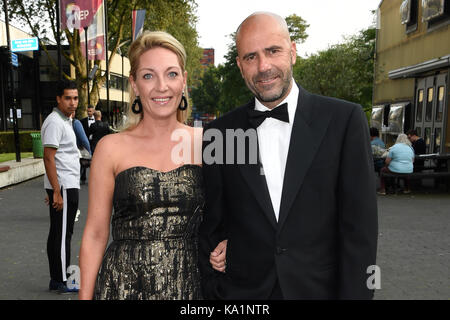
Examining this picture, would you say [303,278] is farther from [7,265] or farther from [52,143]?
[7,265]

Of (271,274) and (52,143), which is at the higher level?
(52,143)

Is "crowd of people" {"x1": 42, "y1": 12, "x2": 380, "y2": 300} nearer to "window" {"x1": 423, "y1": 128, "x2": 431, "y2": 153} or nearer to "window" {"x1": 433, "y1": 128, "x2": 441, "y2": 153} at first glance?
A: "window" {"x1": 433, "y1": 128, "x2": 441, "y2": 153}

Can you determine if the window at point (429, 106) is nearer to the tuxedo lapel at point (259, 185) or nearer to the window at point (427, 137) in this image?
the window at point (427, 137)

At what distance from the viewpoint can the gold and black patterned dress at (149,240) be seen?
7.77ft

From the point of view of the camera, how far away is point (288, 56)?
2.16 m

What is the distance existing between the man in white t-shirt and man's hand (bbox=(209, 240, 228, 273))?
3.14 m

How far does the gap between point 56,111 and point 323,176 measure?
393cm

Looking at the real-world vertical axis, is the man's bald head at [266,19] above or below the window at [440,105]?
below

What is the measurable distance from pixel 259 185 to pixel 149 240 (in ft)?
2.47

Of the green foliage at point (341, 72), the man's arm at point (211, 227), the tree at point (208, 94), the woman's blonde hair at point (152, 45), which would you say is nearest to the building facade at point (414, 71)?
the green foliage at point (341, 72)

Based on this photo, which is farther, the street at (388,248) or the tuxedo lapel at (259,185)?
the street at (388,248)

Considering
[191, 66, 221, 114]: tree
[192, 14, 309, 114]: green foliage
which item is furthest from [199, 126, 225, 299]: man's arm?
[191, 66, 221, 114]: tree

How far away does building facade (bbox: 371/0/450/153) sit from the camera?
17750 mm

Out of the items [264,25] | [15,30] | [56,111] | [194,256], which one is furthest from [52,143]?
[15,30]
